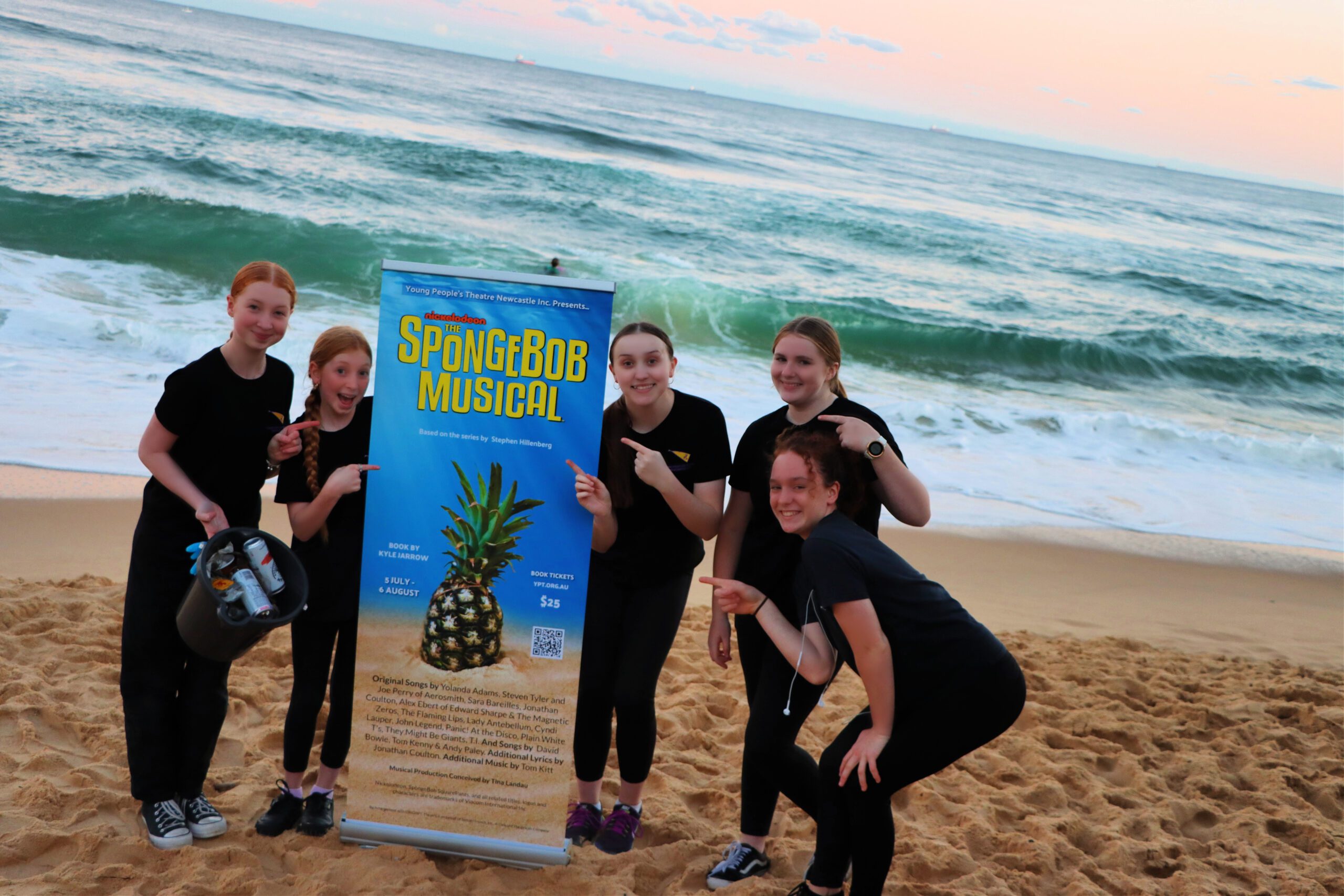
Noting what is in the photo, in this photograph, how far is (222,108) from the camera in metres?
19.2

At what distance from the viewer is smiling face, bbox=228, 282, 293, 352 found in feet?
9.32

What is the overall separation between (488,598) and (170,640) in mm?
1000

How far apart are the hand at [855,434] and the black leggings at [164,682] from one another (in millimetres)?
2001

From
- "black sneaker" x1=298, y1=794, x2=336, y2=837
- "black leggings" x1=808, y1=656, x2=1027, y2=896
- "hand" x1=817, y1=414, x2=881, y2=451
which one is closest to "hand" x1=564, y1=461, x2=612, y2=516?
"hand" x1=817, y1=414, x2=881, y2=451

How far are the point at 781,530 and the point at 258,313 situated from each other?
1.75m

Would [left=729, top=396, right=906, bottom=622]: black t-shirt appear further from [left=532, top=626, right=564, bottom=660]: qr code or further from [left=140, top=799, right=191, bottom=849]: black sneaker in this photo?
[left=140, top=799, right=191, bottom=849]: black sneaker

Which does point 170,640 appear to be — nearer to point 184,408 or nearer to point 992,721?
point 184,408

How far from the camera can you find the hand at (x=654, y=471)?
111 inches

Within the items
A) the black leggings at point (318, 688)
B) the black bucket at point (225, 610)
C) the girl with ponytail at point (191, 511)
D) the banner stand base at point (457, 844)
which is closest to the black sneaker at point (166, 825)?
the girl with ponytail at point (191, 511)

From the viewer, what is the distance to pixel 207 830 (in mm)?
3008

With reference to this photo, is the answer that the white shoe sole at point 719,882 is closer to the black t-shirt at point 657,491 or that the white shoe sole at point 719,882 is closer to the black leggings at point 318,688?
the black t-shirt at point 657,491

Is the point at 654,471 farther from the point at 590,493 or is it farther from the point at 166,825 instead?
the point at 166,825

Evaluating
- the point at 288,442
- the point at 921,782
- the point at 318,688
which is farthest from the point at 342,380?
the point at 921,782

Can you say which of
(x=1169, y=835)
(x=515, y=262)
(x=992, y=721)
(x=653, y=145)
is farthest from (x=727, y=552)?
(x=653, y=145)
